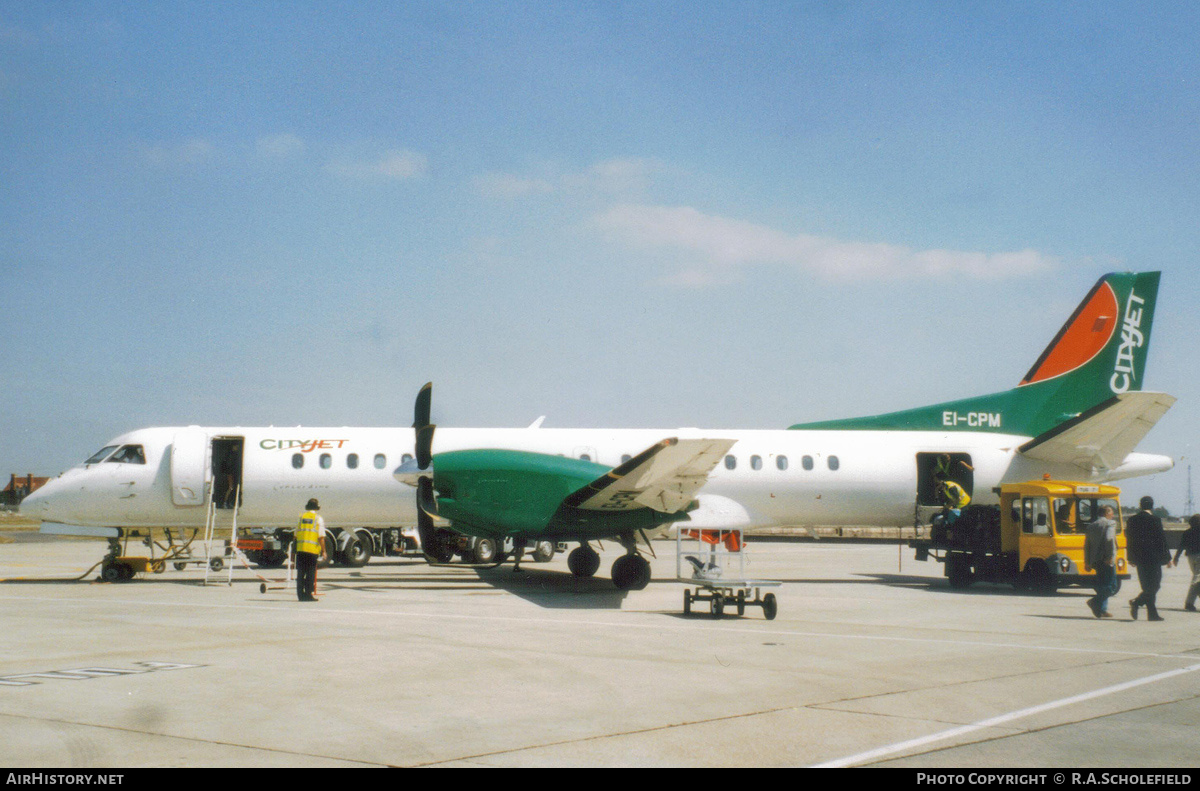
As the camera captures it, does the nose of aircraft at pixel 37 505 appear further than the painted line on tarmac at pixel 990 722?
Yes

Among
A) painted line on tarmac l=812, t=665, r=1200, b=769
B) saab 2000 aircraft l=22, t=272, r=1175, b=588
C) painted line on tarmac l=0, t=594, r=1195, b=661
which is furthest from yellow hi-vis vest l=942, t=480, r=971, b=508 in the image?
painted line on tarmac l=812, t=665, r=1200, b=769

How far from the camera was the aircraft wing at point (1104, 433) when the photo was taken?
19.5 meters

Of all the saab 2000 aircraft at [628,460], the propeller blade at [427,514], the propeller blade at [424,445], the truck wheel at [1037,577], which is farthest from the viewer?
the propeller blade at [424,445]

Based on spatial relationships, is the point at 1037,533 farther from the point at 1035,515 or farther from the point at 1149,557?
the point at 1149,557

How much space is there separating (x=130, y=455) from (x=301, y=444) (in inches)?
143

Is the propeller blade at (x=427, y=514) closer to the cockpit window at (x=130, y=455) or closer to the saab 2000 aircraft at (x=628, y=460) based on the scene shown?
the saab 2000 aircraft at (x=628, y=460)

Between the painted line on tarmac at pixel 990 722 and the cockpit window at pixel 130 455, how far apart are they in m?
18.6

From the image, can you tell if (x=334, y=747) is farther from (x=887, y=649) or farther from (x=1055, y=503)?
(x=1055, y=503)

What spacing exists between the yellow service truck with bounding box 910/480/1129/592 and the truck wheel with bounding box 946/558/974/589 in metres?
0.22

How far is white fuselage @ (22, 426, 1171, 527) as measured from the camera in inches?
799

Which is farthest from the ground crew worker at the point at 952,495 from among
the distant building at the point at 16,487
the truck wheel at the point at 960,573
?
the distant building at the point at 16,487

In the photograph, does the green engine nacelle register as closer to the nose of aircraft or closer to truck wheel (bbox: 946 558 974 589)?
truck wheel (bbox: 946 558 974 589)
